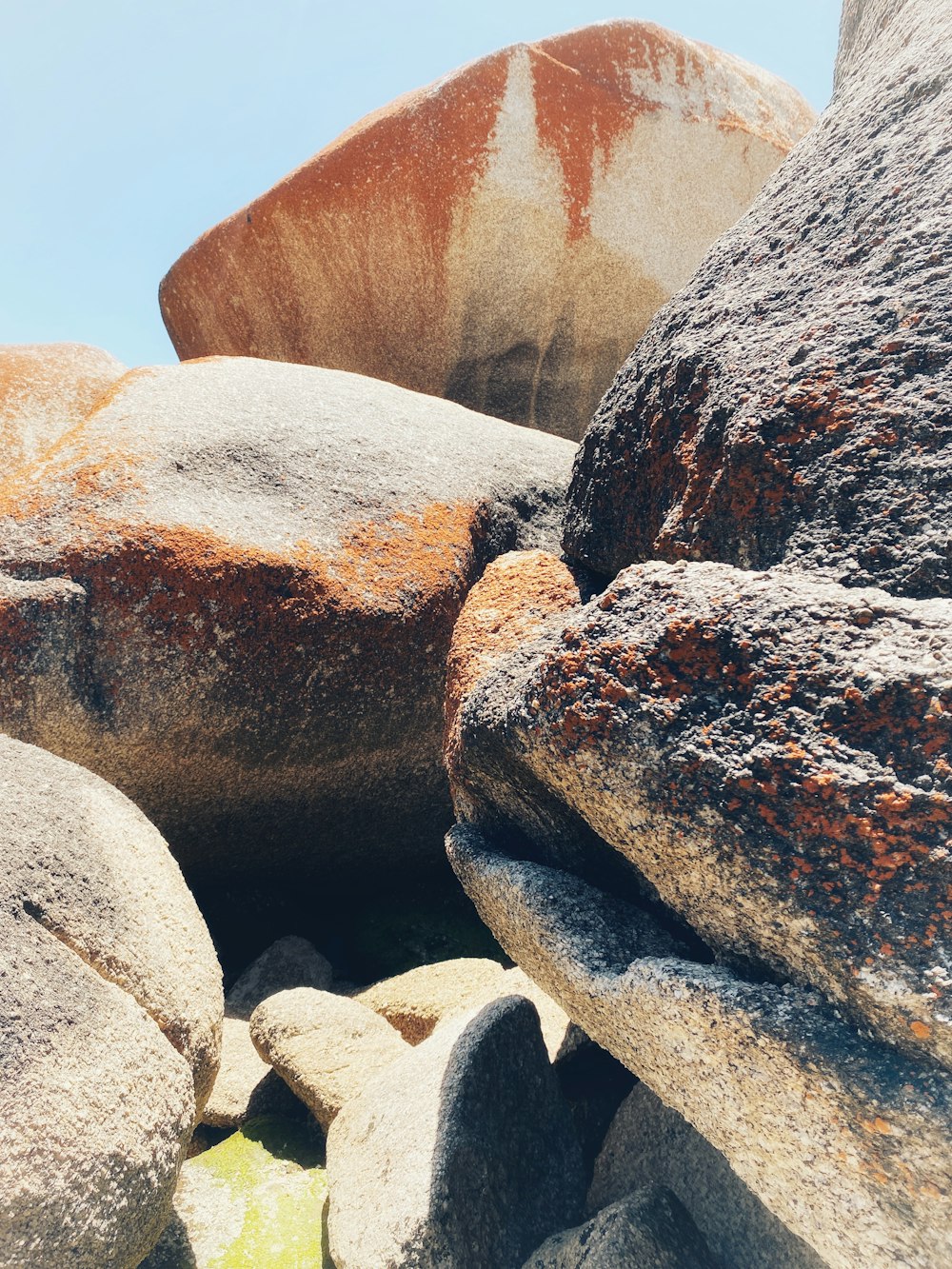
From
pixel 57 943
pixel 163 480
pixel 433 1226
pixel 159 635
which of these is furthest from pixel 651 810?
pixel 163 480

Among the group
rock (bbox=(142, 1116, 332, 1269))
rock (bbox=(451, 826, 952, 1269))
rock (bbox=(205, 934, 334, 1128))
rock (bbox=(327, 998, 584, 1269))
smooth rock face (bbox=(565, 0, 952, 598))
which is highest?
smooth rock face (bbox=(565, 0, 952, 598))

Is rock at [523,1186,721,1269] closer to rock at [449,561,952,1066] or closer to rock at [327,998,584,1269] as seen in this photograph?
rock at [327,998,584,1269]

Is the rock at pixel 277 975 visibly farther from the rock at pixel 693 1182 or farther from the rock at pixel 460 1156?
the rock at pixel 693 1182

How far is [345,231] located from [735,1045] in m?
4.85

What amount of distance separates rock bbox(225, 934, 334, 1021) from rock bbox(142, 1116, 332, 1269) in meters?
0.42

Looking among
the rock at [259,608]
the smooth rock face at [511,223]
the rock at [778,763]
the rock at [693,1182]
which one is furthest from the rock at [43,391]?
the rock at [693,1182]

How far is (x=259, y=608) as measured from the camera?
262 centimetres

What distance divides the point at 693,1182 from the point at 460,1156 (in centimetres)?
46

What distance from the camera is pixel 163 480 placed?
275 cm

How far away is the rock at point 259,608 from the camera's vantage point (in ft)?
8.38

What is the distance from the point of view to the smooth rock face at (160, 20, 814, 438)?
4871 mm

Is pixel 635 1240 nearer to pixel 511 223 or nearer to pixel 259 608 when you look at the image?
pixel 259 608

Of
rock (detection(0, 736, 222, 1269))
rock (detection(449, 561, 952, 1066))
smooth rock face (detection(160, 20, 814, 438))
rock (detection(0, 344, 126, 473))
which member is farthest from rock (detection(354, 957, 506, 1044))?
smooth rock face (detection(160, 20, 814, 438))

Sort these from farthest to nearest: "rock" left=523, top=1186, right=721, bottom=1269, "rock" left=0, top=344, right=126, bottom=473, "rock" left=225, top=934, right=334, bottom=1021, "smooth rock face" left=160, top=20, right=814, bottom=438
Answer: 1. "smooth rock face" left=160, top=20, right=814, bottom=438
2. "rock" left=0, top=344, right=126, bottom=473
3. "rock" left=225, top=934, right=334, bottom=1021
4. "rock" left=523, top=1186, right=721, bottom=1269
